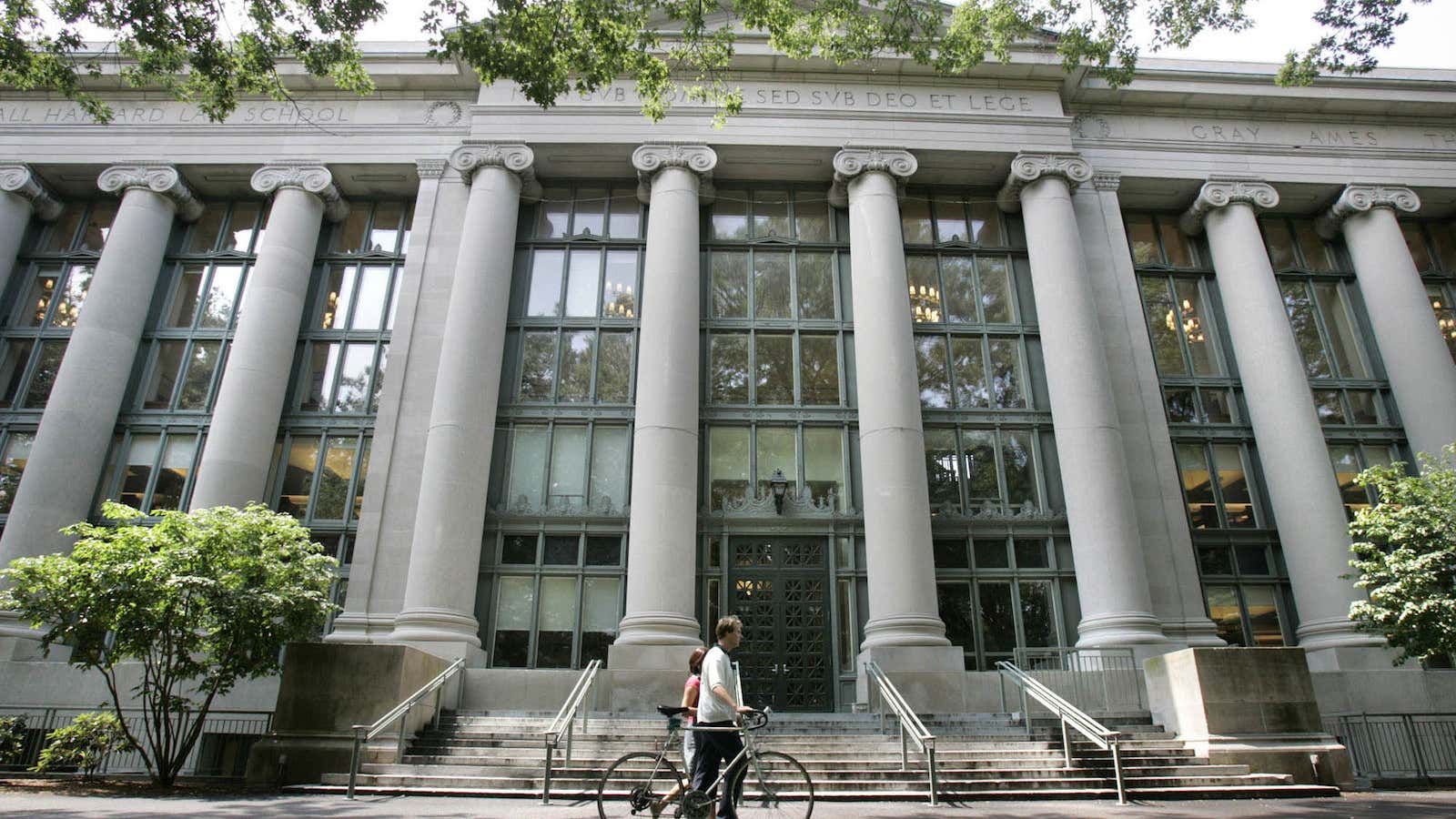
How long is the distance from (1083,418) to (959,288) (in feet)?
16.4

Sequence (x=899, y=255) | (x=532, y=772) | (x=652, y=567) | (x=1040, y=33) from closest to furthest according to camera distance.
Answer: (x=532, y=772), (x=652, y=567), (x=899, y=255), (x=1040, y=33)

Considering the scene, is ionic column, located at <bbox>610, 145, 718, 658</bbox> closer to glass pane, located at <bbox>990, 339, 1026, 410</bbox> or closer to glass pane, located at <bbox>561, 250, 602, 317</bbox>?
glass pane, located at <bbox>561, 250, 602, 317</bbox>

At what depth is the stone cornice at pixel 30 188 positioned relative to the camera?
2095cm

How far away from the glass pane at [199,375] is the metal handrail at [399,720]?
35.4 ft

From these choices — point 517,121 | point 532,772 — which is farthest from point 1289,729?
point 517,121

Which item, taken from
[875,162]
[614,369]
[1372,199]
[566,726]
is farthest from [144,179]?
[1372,199]

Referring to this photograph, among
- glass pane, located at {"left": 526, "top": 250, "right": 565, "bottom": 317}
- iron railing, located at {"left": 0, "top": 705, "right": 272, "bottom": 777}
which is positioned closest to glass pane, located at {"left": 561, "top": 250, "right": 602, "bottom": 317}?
glass pane, located at {"left": 526, "top": 250, "right": 565, "bottom": 317}

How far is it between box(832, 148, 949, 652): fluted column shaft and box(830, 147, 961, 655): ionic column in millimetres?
19

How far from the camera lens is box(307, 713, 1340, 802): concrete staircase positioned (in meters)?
10.8

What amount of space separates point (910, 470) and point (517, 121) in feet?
→ 40.9

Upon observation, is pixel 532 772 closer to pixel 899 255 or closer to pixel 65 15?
pixel 65 15

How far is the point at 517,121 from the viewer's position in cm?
2081

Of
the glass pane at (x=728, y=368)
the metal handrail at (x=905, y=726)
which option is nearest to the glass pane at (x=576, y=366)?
the glass pane at (x=728, y=368)

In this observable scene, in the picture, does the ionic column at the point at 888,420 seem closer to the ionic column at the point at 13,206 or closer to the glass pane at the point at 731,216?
the glass pane at the point at 731,216
